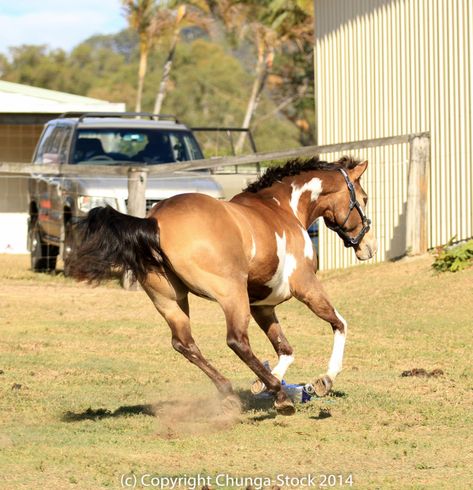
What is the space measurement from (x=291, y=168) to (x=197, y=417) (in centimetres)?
228

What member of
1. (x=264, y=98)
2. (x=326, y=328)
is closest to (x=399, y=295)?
(x=326, y=328)

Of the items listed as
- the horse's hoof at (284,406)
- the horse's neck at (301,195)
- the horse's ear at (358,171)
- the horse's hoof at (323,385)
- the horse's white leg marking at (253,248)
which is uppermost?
the horse's ear at (358,171)

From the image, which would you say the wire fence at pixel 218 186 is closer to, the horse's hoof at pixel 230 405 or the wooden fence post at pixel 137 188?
the wooden fence post at pixel 137 188

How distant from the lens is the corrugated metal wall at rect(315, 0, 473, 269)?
16641 millimetres

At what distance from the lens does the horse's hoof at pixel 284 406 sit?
26.6 ft

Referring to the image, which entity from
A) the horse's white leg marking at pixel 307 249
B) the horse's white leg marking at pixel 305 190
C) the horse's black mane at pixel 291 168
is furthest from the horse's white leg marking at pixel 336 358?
the horse's black mane at pixel 291 168

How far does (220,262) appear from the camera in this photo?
796cm

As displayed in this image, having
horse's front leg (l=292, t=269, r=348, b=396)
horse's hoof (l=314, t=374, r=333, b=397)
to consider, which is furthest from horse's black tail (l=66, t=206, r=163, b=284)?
horse's hoof (l=314, t=374, r=333, b=397)

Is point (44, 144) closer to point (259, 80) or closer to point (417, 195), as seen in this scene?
point (417, 195)

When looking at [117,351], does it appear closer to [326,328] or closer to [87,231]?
[326,328]

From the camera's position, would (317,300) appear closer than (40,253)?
Yes

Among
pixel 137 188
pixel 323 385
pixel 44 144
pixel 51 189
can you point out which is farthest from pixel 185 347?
pixel 44 144

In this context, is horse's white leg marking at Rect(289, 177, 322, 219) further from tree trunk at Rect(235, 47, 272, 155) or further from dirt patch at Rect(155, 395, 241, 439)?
tree trunk at Rect(235, 47, 272, 155)

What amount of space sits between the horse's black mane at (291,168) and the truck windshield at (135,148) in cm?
816
